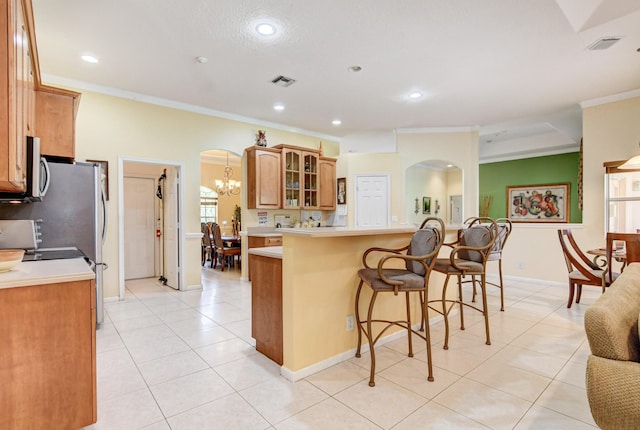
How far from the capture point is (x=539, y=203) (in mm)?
7656

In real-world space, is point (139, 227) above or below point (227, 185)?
below

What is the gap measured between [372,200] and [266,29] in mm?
4131

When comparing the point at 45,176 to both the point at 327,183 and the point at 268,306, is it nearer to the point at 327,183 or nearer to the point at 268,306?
the point at 268,306

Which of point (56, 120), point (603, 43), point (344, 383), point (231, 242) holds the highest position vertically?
point (603, 43)

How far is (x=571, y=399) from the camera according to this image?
1.98m

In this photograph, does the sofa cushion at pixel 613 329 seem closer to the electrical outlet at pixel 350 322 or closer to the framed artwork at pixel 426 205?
the electrical outlet at pixel 350 322

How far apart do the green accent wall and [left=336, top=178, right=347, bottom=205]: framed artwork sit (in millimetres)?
4427

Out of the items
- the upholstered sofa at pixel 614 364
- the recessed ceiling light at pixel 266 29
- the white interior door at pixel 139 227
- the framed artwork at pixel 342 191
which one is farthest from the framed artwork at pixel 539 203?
the white interior door at pixel 139 227

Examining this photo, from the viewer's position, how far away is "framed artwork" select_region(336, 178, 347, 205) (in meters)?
6.62

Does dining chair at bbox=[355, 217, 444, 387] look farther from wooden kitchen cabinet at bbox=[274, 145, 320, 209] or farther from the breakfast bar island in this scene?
wooden kitchen cabinet at bbox=[274, 145, 320, 209]

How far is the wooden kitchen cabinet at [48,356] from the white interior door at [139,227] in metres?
4.66

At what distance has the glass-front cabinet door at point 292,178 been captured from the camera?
576 cm

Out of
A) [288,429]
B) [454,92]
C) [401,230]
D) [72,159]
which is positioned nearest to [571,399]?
[401,230]

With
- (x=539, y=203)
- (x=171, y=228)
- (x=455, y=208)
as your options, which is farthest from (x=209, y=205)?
(x=539, y=203)
